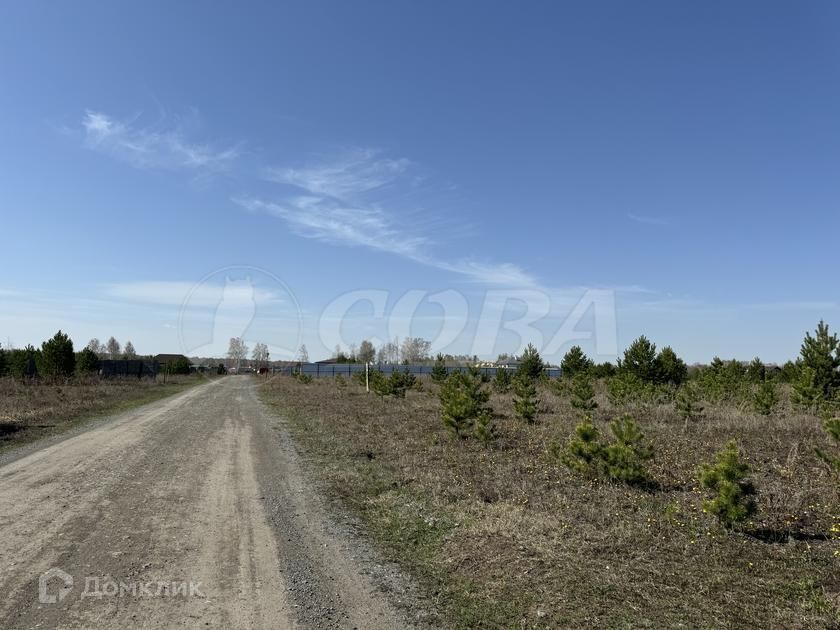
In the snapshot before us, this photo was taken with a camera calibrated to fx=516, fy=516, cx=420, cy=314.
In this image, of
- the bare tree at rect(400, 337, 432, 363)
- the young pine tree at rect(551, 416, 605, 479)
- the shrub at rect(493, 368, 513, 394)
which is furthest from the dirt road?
the bare tree at rect(400, 337, 432, 363)

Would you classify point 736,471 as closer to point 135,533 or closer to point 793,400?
point 135,533

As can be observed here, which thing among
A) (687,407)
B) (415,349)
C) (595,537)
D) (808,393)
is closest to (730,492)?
(595,537)

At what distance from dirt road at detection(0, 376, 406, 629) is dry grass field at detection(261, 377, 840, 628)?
2.74 feet

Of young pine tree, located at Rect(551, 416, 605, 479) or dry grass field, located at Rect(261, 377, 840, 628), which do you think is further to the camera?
young pine tree, located at Rect(551, 416, 605, 479)

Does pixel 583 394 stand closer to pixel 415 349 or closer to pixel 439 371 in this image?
pixel 439 371

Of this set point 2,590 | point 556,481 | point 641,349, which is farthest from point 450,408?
point 641,349

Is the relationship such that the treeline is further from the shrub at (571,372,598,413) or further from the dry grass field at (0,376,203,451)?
the shrub at (571,372,598,413)

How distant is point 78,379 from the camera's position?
36969 millimetres

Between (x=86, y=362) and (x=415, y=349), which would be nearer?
(x=86, y=362)

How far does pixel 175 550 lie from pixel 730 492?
680 centimetres

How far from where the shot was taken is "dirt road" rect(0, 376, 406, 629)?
4.58m

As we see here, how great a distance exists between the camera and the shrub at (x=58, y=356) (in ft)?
125

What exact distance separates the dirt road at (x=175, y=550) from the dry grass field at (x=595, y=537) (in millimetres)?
835

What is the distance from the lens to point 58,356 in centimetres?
3841
